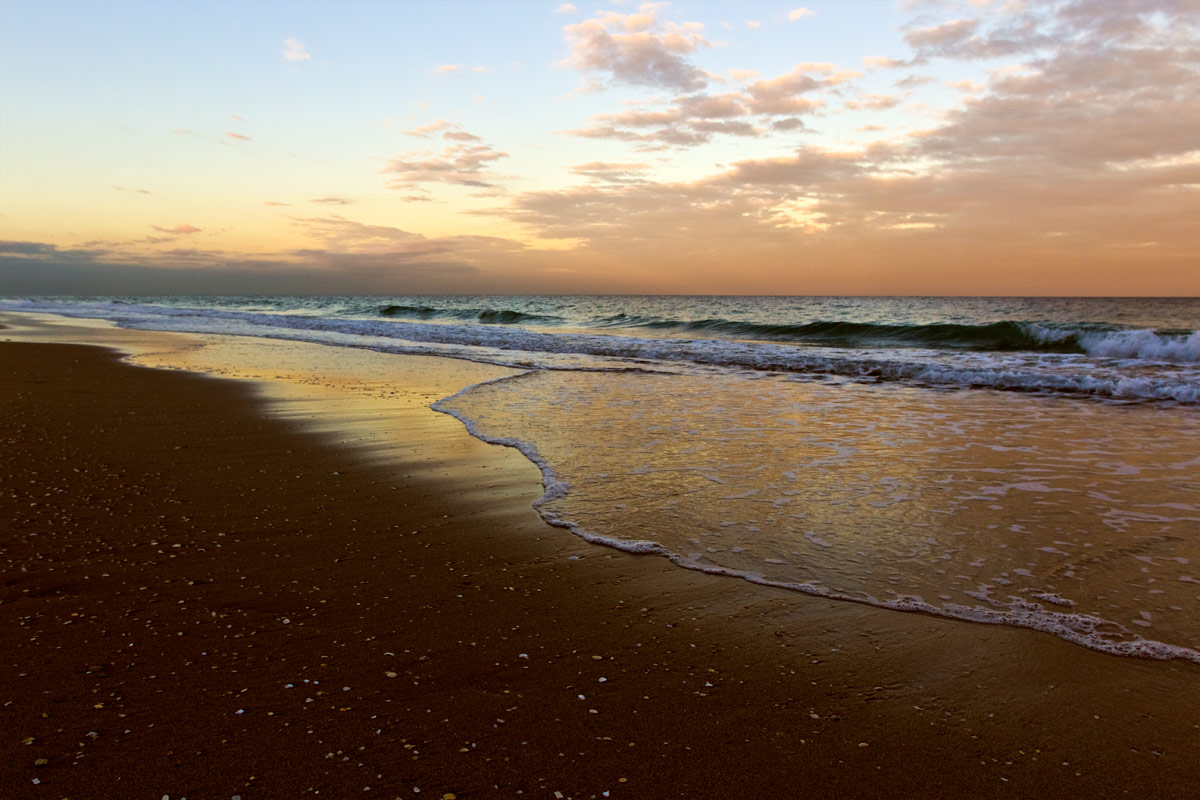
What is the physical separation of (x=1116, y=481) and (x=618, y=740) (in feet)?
18.4

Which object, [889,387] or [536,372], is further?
[536,372]

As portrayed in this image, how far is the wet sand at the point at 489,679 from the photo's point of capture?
219 centimetres

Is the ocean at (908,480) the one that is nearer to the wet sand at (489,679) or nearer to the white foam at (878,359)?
the white foam at (878,359)

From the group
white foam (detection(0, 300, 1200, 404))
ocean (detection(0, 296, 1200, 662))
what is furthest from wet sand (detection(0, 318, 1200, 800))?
white foam (detection(0, 300, 1200, 404))

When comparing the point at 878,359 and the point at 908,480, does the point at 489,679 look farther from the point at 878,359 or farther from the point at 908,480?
the point at 878,359

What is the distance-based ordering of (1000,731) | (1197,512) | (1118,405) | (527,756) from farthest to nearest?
(1118,405) < (1197,512) < (1000,731) < (527,756)

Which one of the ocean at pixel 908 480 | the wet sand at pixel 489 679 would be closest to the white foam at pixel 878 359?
the ocean at pixel 908 480

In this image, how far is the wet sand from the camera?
2.19 meters

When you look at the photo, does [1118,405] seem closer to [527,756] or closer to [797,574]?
[797,574]

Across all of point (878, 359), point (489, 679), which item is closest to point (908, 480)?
point (489, 679)

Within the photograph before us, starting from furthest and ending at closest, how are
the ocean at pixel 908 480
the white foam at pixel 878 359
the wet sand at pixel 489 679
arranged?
the white foam at pixel 878 359, the ocean at pixel 908 480, the wet sand at pixel 489 679

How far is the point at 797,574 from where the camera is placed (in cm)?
384

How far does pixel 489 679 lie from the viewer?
2717 millimetres

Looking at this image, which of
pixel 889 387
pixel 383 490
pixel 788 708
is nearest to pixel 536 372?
pixel 889 387
